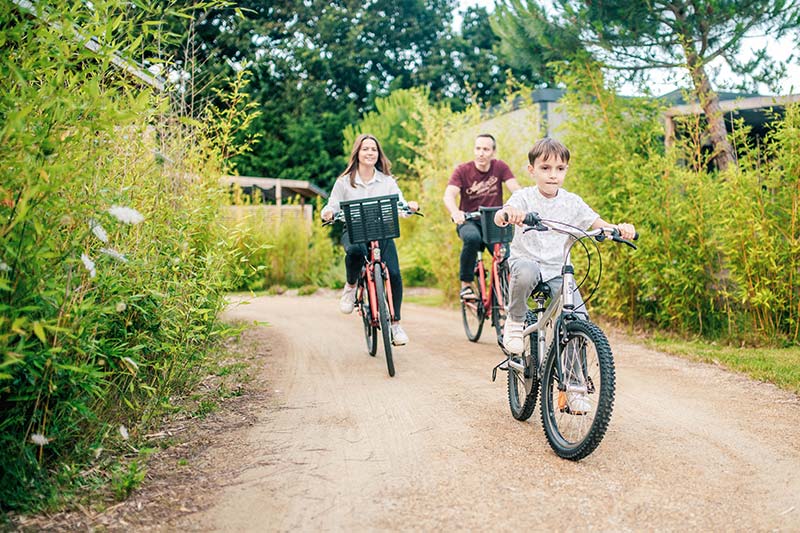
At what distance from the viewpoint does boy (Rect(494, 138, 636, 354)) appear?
14.2ft

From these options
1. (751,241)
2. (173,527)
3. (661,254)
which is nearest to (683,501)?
Answer: (173,527)

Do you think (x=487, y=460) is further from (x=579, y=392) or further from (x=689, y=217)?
(x=689, y=217)

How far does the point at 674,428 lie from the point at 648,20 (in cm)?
763

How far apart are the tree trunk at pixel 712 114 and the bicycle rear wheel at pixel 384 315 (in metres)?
3.50

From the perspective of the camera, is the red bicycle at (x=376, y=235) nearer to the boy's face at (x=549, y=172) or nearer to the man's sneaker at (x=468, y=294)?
the man's sneaker at (x=468, y=294)

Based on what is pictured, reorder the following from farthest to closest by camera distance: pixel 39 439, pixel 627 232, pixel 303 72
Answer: pixel 303 72
pixel 627 232
pixel 39 439

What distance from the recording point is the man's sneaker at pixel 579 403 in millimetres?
3672

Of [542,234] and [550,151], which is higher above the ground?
[550,151]

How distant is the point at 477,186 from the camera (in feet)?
25.7

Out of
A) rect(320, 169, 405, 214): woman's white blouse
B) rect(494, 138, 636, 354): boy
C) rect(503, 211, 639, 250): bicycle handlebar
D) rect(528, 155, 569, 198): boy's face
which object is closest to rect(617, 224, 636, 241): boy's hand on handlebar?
rect(503, 211, 639, 250): bicycle handlebar

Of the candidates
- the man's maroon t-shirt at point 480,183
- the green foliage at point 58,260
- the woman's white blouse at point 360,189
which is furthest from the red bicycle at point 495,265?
the green foliage at point 58,260

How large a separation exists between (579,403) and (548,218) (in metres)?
1.24

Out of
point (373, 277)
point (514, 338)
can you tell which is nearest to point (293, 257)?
point (373, 277)

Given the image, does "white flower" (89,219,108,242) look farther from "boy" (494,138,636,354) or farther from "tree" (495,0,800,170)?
"tree" (495,0,800,170)
